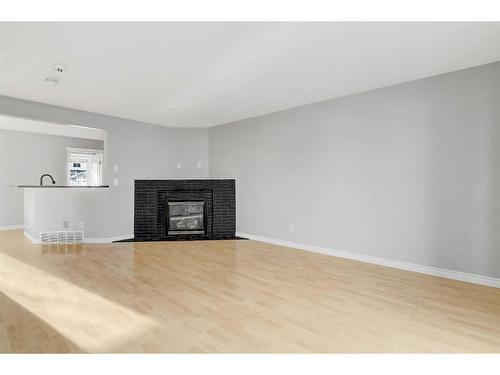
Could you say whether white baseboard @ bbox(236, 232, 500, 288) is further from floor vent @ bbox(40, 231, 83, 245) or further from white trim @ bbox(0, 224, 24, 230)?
white trim @ bbox(0, 224, 24, 230)

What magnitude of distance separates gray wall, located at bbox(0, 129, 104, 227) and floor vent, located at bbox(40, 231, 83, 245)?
2691mm

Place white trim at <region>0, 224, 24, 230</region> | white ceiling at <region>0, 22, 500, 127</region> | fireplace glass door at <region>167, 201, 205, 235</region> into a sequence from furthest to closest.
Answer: white trim at <region>0, 224, 24, 230</region>, fireplace glass door at <region>167, 201, 205, 235</region>, white ceiling at <region>0, 22, 500, 127</region>

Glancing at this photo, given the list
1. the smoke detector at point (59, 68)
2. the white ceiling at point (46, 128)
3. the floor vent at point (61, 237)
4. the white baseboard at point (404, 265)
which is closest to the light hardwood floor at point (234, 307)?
the white baseboard at point (404, 265)

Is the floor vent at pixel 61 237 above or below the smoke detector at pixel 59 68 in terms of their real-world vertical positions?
below

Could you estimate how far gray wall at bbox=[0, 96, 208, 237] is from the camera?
15.4 ft

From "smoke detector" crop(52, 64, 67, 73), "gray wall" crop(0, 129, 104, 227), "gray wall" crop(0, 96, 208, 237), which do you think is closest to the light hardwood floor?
"gray wall" crop(0, 96, 208, 237)

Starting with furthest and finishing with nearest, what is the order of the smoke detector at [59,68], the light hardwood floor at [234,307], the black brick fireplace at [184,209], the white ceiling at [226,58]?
the black brick fireplace at [184,209] < the smoke detector at [59,68] < the white ceiling at [226,58] < the light hardwood floor at [234,307]

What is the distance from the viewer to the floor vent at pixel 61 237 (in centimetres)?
469

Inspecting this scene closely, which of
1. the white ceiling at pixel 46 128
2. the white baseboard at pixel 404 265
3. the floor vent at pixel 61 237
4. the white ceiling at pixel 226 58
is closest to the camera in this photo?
the white ceiling at pixel 226 58

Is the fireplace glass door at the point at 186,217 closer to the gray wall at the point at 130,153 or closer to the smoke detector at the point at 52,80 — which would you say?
the gray wall at the point at 130,153

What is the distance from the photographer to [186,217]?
5.43 metres

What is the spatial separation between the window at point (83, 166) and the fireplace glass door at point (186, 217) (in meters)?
3.78
